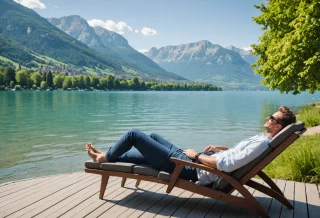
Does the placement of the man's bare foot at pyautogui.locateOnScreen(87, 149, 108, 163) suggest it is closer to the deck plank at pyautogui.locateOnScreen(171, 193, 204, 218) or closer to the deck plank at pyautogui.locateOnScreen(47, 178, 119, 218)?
the deck plank at pyautogui.locateOnScreen(47, 178, 119, 218)

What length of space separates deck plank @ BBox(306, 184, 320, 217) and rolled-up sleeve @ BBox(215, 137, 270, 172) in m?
1.34

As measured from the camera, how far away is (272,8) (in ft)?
63.0

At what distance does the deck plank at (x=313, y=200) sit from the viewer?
5.11m

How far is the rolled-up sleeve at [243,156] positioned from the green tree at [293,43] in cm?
1080

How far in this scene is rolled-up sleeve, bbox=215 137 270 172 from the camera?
4.76 m

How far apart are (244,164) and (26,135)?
69.9ft

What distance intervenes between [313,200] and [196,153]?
225 cm

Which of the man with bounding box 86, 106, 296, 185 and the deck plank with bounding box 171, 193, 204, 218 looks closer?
the man with bounding box 86, 106, 296, 185

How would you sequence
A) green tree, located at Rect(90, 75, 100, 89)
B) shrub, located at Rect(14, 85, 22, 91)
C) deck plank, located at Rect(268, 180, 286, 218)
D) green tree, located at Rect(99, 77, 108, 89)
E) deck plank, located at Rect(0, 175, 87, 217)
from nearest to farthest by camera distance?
deck plank, located at Rect(268, 180, 286, 218) < deck plank, located at Rect(0, 175, 87, 217) < shrub, located at Rect(14, 85, 22, 91) < green tree, located at Rect(90, 75, 100, 89) < green tree, located at Rect(99, 77, 108, 89)

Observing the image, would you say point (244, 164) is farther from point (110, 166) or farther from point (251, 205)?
point (110, 166)

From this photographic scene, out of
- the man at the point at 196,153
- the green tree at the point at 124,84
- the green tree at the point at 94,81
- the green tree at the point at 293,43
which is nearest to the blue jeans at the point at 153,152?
the man at the point at 196,153

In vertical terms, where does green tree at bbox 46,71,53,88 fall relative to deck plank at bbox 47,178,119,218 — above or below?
above

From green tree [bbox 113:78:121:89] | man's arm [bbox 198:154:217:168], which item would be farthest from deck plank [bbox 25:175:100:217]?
green tree [bbox 113:78:121:89]

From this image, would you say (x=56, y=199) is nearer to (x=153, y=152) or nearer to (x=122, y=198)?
(x=122, y=198)
